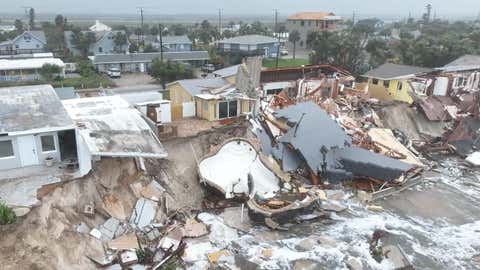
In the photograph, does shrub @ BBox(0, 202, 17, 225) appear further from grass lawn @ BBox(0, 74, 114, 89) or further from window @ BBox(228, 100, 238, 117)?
grass lawn @ BBox(0, 74, 114, 89)

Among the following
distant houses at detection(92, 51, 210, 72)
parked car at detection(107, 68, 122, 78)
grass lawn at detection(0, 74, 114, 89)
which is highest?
distant houses at detection(92, 51, 210, 72)

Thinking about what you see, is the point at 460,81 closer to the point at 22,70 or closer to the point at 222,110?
the point at 222,110

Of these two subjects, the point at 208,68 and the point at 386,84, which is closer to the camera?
the point at 386,84

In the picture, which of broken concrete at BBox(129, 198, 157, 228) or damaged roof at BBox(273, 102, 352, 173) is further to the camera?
damaged roof at BBox(273, 102, 352, 173)

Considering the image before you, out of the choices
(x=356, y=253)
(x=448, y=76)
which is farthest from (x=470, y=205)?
(x=448, y=76)

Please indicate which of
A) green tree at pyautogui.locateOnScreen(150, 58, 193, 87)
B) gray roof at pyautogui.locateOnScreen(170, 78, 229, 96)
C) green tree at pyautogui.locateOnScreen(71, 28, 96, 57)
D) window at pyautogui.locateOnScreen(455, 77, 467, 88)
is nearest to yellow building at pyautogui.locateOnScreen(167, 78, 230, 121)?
gray roof at pyautogui.locateOnScreen(170, 78, 229, 96)

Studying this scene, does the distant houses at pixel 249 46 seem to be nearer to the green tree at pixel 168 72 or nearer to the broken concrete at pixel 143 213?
the green tree at pixel 168 72

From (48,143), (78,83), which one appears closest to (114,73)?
(78,83)
